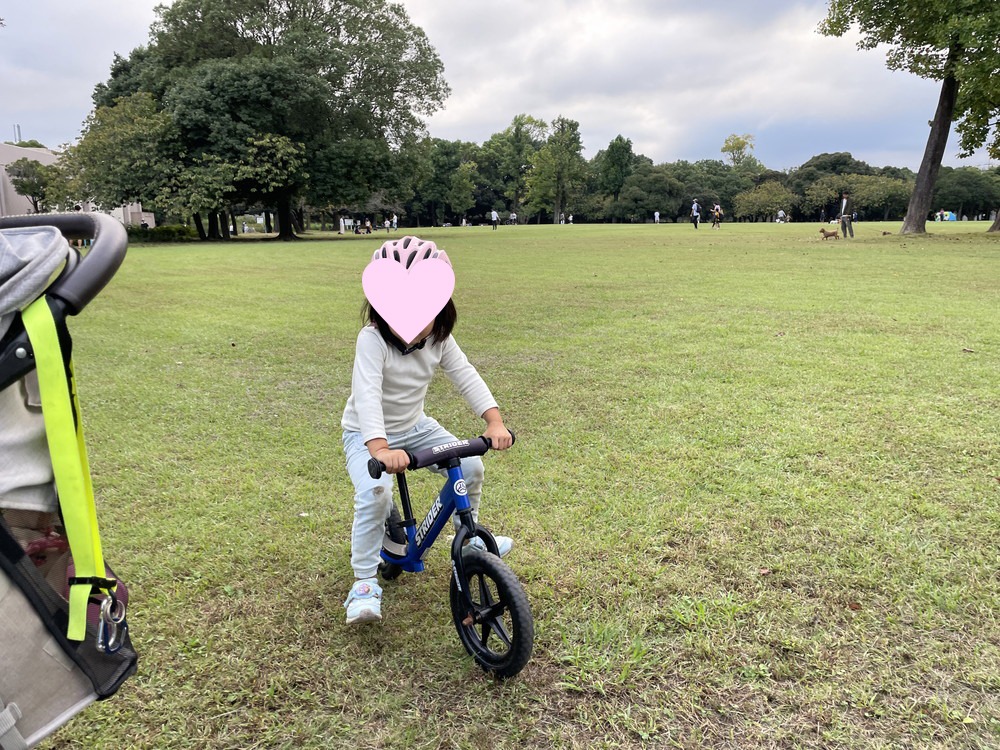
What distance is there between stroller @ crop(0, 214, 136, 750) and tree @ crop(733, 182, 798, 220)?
83.2m

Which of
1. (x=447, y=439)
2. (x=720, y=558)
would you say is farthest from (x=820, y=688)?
(x=447, y=439)

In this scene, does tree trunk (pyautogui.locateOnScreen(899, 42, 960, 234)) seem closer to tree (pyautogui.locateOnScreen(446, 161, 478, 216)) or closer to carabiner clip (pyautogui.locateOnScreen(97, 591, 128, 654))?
carabiner clip (pyautogui.locateOnScreen(97, 591, 128, 654))

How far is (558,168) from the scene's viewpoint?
74.6 m

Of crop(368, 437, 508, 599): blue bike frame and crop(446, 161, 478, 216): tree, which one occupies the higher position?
crop(446, 161, 478, 216): tree

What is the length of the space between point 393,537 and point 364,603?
44 cm

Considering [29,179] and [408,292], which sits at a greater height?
[29,179]

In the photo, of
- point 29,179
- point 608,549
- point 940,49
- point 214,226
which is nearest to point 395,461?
point 608,549

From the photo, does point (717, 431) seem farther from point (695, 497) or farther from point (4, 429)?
point (4, 429)

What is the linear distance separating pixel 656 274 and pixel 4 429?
1405 cm

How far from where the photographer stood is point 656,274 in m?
14.4

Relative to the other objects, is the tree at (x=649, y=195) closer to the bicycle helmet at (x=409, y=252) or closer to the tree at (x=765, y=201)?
the tree at (x=765, y=201)

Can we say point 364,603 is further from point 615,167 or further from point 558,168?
point 615,167

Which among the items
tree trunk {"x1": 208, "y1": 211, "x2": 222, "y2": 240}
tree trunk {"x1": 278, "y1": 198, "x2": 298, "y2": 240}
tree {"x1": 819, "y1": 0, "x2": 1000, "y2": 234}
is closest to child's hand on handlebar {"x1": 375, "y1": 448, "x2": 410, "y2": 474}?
tree {"x1": 819, "y1": 0, "x2": 1000, "y2": 234}

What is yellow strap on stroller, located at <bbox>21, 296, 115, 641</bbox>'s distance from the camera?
4.05ft
